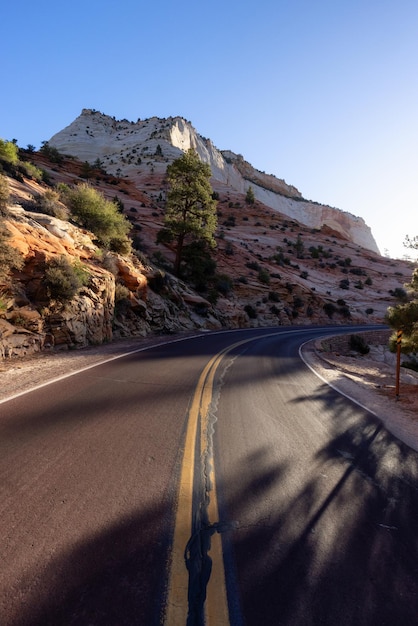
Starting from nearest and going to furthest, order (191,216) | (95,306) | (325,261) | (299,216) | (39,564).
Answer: (39,564) → (95,306) → (191,216) → (325,261) → (299,216)

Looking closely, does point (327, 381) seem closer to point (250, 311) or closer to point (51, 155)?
point (250, 311)

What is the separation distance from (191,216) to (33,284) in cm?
1925

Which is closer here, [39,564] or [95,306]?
[39,564]

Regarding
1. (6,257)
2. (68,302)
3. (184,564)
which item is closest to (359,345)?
(68,302)

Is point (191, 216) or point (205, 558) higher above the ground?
point (191, 216)

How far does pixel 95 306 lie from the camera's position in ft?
41.9

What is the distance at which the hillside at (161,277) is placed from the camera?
10.9 m

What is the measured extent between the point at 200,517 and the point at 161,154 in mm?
80099

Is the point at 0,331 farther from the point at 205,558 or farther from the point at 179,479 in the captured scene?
the point at 205,558

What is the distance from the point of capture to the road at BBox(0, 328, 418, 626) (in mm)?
1928

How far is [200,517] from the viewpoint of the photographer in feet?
8.95

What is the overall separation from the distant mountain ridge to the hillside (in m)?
2.01

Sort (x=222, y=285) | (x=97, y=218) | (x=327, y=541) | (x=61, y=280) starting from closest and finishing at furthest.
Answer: (x=327, y=541) < (x=61, y=280) < (x=97, y=218) < (x=222, y=285)

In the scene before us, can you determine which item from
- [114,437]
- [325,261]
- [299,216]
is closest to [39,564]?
[114,437]
